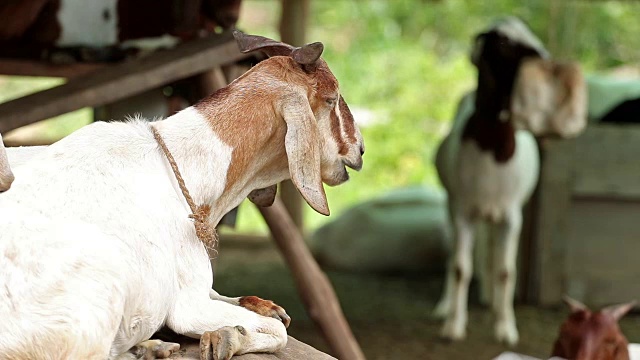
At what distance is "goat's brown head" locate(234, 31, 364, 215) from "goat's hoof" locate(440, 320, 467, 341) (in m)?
3.97

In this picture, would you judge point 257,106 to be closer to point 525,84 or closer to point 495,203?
point 525,84

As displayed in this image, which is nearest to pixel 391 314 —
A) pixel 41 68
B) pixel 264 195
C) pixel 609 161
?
pixel 609 161

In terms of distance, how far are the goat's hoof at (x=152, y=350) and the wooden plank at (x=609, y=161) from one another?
521 cm

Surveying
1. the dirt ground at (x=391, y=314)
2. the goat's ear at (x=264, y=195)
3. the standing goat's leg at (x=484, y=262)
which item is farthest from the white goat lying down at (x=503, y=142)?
the goat's ear at (x=264, y=195)

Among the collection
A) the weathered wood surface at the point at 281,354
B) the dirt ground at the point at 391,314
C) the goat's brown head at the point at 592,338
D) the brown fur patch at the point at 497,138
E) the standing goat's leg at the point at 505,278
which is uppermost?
the weathered wood surface at the point at 281,354

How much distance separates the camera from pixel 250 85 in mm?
2250

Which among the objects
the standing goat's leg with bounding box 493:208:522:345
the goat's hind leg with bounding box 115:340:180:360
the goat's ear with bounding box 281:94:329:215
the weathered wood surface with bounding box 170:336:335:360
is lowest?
the standing goat's leg with bounding box 493:208:522:345

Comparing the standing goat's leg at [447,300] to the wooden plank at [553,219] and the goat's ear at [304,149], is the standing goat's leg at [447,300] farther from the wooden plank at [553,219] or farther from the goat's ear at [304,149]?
the goat's ear at [304,149]

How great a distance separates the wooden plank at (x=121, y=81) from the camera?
141 inches

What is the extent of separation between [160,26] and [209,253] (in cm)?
256

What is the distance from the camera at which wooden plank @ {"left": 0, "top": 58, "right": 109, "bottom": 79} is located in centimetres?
437

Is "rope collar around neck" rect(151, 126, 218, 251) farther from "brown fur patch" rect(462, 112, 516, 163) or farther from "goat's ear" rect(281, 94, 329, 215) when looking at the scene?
"brown fur patch" rect(462, 112, 516, 163)

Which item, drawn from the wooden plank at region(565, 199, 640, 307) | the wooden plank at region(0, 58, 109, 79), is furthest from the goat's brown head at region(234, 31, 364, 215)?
the wooden plank at region(565, 199, 640, 307)

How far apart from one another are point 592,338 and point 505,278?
2567 mm
